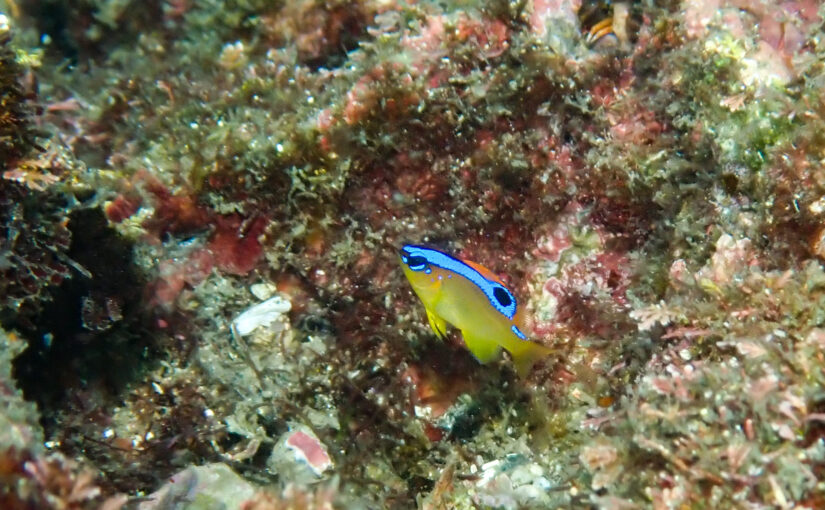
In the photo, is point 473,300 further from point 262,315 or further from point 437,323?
point 262,315

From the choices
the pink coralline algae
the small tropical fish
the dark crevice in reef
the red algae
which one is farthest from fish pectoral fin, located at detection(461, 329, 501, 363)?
the dark crevice in reef

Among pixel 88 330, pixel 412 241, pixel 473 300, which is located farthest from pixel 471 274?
pixel 88 330

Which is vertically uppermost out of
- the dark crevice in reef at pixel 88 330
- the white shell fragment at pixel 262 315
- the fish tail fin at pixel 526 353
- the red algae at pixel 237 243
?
the fish tail fin at pixel 526 353

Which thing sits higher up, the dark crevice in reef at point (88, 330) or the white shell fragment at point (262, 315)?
the white shell fragment at point (262, 315)

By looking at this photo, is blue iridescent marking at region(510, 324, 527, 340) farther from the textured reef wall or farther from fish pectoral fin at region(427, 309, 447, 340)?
the textured reef wall

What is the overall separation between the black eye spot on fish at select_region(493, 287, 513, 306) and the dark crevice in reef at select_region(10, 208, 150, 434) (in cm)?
309

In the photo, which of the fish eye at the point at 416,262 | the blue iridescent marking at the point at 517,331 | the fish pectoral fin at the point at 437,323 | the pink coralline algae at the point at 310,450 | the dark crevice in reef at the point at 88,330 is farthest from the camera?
the dark crevice in reef at the point at 88,330

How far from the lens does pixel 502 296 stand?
10.8 ft

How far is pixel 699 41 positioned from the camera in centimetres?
354

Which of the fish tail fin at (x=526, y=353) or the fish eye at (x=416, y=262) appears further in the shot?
the fish eye at (x=416, y=262)

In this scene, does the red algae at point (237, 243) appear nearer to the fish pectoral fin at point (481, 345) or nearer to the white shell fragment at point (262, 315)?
the white shell fragment at point (262, 315)

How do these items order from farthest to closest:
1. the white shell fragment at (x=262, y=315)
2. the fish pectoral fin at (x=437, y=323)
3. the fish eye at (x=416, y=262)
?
1. the white shell fragment at (x=262, y=315)
2. the fish pectoral fin at (x=437, y=323)
3. the fish eye at (x=416, y=262)

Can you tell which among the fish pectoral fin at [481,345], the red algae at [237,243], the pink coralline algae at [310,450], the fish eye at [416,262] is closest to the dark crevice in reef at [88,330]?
the red algae at [237,243]

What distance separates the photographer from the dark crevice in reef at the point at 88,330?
433 centimetres
